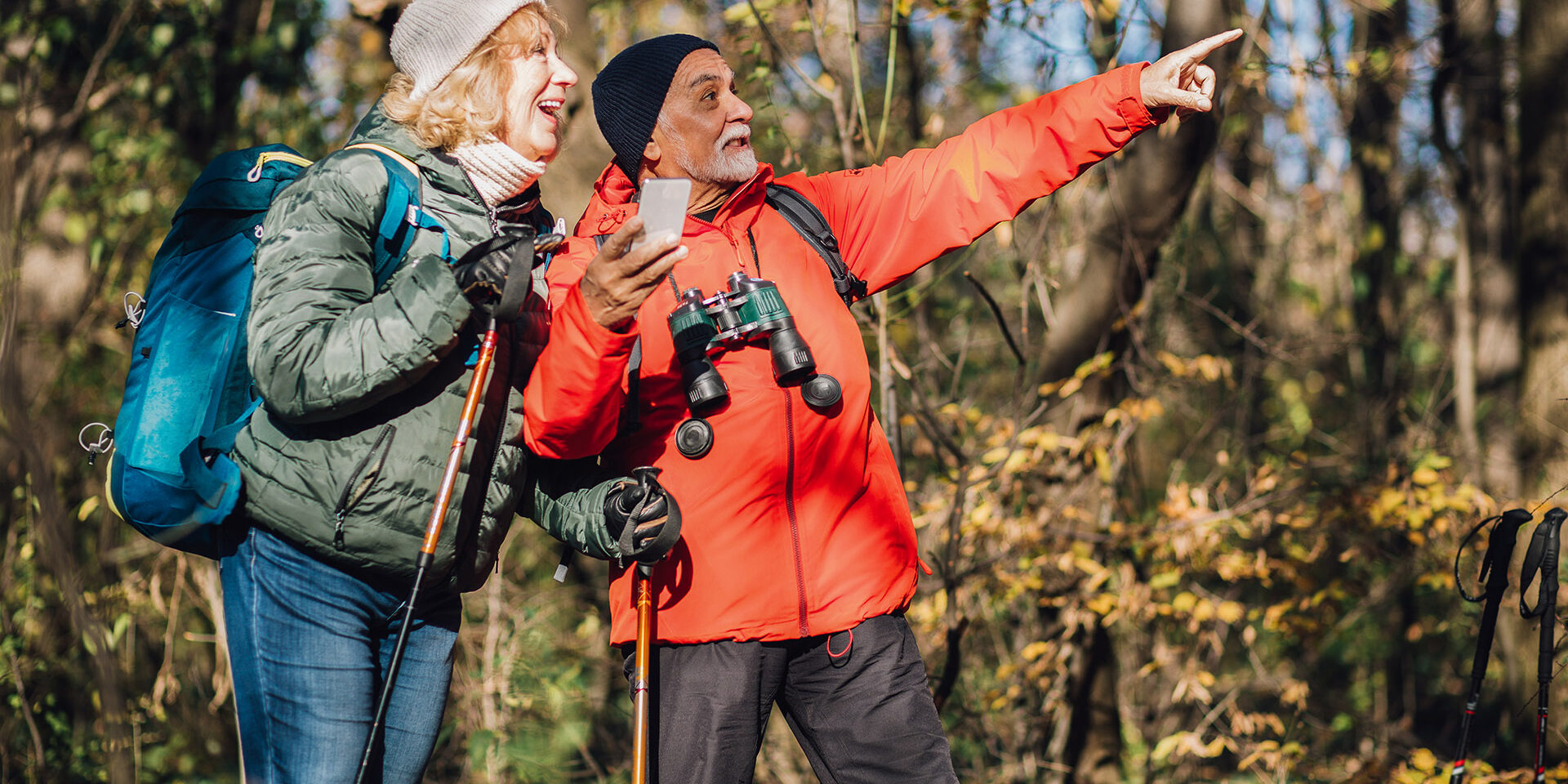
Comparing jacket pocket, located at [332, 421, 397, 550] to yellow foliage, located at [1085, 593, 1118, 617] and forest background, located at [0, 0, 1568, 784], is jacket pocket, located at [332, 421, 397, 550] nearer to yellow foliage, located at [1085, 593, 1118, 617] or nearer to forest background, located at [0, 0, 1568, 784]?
forest background, located at [0, 0, 1568, 784]

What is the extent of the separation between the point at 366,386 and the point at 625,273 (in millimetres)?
502

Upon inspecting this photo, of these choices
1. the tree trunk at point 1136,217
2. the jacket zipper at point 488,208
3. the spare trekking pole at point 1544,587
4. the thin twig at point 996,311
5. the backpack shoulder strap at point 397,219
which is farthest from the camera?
the tree trunk at point 1136,217

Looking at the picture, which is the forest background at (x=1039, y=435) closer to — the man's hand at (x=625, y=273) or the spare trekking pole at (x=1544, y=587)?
the spare trekking pole at (x=1544, y=587)

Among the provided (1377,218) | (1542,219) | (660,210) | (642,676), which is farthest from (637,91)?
(1377,218)

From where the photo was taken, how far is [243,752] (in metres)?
2.23

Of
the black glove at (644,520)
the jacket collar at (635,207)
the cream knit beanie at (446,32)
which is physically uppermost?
the cream knit beanie at (446,32)

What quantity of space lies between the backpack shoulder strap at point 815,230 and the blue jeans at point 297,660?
1.12 m

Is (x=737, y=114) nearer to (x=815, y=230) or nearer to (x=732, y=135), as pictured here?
(x=732, y=135)

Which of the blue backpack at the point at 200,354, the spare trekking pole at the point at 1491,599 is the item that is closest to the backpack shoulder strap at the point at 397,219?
the blue backpack at the point at 200,354

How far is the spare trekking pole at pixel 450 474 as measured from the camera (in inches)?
83.0

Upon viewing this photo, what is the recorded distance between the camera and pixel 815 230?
8.68 feet

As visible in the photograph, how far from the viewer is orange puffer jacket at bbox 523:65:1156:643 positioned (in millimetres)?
2373

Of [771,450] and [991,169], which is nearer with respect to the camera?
[771,450]

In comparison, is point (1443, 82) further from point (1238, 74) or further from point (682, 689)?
point (682, 689)
